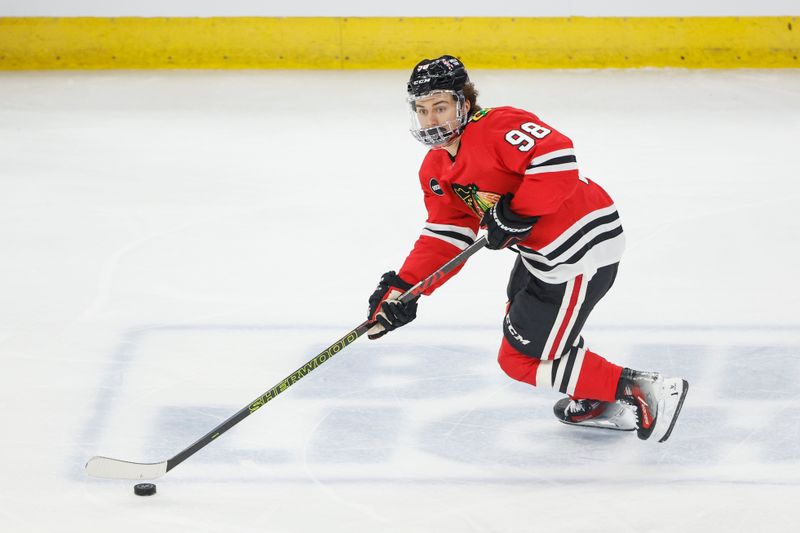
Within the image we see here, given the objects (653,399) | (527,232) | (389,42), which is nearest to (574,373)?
(653,399)

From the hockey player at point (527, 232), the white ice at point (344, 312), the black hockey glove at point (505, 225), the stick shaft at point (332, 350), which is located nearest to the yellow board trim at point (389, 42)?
the white ice at point (344, 312)

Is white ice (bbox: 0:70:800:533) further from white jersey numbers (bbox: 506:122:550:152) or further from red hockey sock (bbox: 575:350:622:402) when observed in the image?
white jersey numbers (bbox: 506:122:550:152)

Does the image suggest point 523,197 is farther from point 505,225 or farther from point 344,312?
point 344,312

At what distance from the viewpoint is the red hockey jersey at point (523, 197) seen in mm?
2727

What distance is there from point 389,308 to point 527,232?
0.37m

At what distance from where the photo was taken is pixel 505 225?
8.99 feet

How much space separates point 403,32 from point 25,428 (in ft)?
11.7

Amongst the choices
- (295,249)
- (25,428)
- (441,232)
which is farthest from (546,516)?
(295,249)

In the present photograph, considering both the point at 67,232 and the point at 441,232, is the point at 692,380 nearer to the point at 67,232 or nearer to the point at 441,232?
the point at 441,232

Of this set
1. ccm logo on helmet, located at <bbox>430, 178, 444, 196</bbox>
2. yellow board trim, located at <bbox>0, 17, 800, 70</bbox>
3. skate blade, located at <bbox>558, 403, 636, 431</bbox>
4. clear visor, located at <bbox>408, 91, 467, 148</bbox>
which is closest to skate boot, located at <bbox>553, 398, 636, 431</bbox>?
skate blade, located at <bbox>558, 403, 636, 431</bbox>

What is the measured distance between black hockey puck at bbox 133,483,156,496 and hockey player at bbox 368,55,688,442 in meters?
0.62

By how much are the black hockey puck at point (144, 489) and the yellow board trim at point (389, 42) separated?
376 cm

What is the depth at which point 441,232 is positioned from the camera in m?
3.01

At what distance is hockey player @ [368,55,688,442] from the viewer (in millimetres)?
2748
